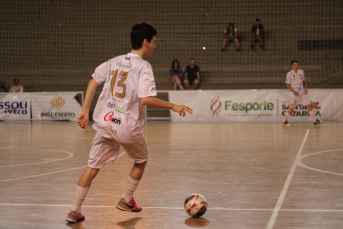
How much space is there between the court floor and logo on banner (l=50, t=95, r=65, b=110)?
20.9ft

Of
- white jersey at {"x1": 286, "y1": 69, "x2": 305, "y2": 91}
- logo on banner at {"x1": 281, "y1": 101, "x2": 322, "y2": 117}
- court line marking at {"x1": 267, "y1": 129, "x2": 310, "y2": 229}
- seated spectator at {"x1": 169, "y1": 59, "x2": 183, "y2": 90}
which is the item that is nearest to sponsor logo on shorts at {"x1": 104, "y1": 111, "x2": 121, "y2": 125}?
court line marking at {"x1": 267, "y1": 129, "x2": 310, "y2": 229}

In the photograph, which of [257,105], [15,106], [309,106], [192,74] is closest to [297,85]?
[309,106]

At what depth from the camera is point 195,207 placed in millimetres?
4664

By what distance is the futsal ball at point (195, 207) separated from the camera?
4.66 metres

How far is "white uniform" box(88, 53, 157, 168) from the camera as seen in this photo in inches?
171

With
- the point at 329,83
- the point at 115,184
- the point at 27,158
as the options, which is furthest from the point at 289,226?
the point at 329,83

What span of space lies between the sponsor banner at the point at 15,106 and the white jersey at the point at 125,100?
597 inches

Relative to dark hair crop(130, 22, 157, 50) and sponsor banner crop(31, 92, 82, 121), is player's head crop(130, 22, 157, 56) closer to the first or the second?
dark hair crop(130, 22, 157, 50)

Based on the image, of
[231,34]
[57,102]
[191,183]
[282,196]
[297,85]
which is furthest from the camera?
[231,34]

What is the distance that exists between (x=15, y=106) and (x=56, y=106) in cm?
164

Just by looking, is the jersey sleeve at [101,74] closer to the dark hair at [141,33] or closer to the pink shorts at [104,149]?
the dark hair at [141,33]

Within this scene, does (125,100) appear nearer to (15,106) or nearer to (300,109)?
(300,109)

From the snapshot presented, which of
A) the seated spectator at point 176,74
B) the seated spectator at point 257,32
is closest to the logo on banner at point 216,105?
the seated spectator at point 176,74

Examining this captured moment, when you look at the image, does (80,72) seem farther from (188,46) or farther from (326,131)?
(326,131)
